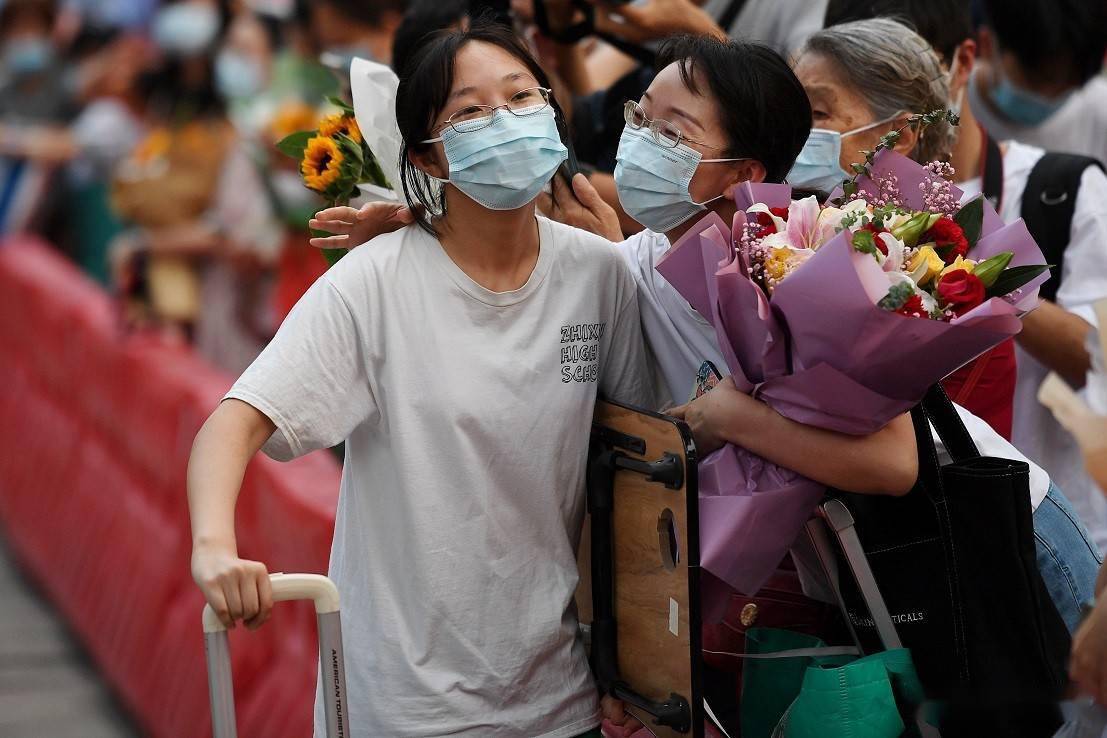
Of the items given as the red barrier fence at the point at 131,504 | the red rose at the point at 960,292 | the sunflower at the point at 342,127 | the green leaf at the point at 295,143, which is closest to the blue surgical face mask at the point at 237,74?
the red barrier fence at the point at 131,504

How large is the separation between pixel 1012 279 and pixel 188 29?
22.5ft

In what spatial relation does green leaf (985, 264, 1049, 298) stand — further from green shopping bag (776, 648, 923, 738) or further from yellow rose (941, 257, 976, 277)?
green shopping bag (776, 648, 923, 738)

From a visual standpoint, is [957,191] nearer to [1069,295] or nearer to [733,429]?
[733,429]

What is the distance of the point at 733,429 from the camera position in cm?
231

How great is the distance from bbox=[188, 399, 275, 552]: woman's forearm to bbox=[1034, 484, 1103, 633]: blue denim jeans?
133cm

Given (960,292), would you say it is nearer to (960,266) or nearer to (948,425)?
(960,266)

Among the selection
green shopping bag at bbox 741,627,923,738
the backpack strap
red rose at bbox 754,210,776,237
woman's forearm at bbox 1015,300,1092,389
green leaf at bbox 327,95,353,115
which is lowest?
green shopping bag at bbox 741,627,923,738

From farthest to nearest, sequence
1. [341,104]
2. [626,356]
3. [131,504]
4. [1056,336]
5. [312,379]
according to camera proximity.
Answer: [131,504] → [1056,336] → [341,104] → [626,356] → [312,379]

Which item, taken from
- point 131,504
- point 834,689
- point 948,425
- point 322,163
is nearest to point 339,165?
point 322,163

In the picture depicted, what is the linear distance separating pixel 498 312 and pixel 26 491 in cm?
517

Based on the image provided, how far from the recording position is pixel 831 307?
210cm

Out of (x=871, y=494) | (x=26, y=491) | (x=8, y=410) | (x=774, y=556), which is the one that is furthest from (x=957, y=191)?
(x=8, y=410)

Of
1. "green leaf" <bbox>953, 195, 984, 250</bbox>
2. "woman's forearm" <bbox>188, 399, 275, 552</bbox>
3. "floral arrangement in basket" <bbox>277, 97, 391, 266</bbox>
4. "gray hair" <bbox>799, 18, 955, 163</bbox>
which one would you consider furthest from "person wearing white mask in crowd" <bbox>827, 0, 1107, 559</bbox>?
"woman's forearm" <bbox>188, 399, 275, 552</bbox>

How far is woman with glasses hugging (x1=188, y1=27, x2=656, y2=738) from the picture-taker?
2.35m
